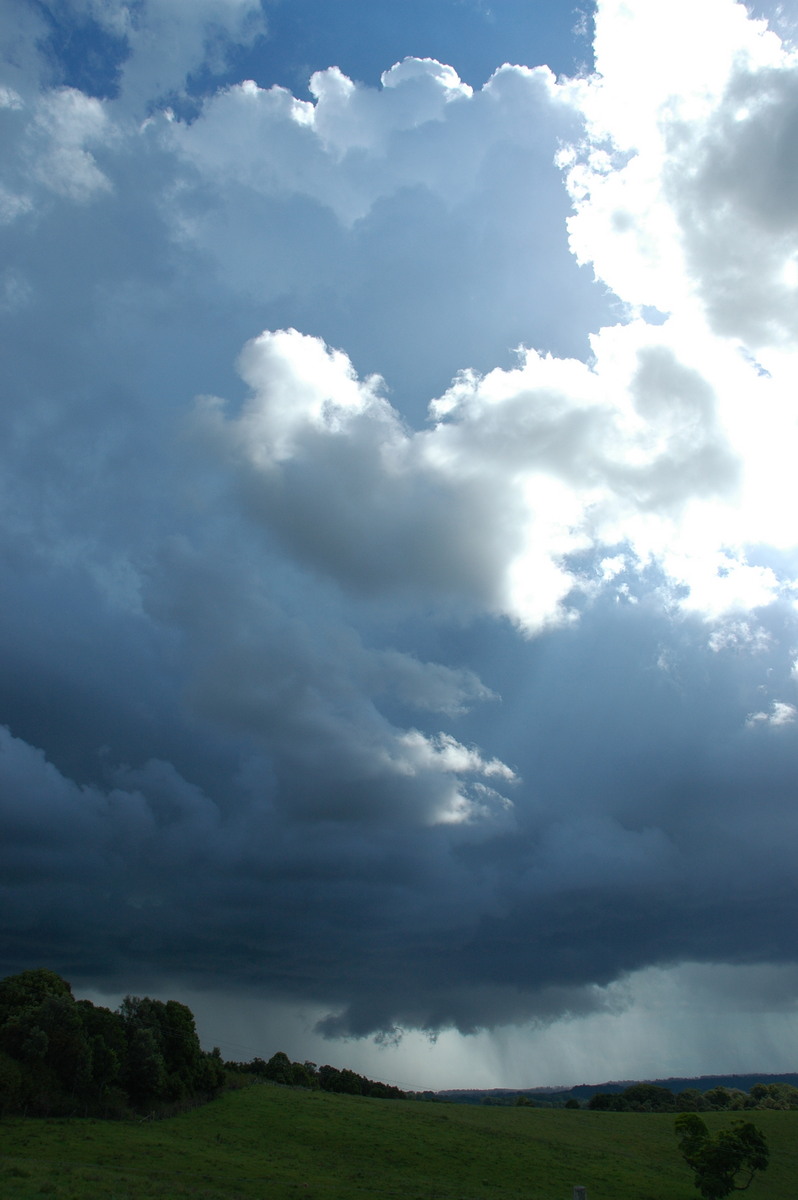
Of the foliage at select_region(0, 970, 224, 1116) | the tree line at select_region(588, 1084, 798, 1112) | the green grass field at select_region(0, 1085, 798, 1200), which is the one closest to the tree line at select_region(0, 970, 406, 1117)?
the foliage at select_region(0, 970, 224, 1116)

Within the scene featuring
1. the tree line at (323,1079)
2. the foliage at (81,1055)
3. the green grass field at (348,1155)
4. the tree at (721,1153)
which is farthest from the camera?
the tree line at (323,1079)

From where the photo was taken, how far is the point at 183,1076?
10644 cm

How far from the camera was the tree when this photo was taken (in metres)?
80.2

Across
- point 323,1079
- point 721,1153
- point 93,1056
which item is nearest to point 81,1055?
point 93,1056

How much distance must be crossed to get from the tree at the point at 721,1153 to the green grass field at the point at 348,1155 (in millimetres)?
3970

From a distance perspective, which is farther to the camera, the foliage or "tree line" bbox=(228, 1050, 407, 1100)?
"tree line" bbox=(228, 1050, 407, 1100)

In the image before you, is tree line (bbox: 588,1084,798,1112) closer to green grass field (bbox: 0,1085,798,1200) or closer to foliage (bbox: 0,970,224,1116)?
green grass field (bbox: 0,1085,798,1200)

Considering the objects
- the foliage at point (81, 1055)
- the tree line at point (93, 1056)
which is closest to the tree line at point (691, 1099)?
the tree line at point (93, 1056)

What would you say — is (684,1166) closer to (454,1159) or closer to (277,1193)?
(454,1159)

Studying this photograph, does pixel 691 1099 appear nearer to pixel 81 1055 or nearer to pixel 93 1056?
pixel 93 1056

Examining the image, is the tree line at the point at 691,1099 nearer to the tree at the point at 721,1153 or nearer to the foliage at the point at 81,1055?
the tree at the point at 721,1153

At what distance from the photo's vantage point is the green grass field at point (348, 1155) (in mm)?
61312

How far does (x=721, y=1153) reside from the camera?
81188mm

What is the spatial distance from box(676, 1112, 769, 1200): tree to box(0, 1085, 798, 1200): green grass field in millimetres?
3970
